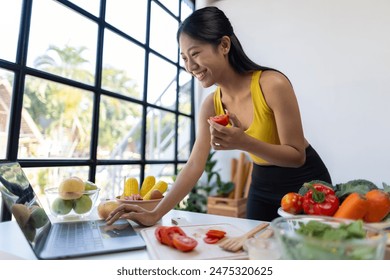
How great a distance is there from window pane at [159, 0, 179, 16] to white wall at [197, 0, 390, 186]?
35.0 inches

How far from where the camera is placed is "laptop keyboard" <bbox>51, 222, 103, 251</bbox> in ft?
1.87

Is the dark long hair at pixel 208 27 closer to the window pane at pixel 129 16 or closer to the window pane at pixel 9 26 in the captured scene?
the window pane at pixel 9 26

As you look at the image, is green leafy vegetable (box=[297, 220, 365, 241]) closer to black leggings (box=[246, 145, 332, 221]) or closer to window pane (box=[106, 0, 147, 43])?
black leggings (box=[246, 145, 332, 221])

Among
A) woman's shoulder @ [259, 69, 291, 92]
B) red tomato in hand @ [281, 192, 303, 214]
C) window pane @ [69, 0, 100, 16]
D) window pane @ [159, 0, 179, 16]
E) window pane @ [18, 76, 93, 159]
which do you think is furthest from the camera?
window pane @ [159, 0, 179, 16]

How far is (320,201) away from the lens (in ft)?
2.05

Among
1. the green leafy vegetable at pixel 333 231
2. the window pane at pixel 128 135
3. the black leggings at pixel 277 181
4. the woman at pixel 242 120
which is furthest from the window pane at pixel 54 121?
the green leafy vegetable at pixel 333 231

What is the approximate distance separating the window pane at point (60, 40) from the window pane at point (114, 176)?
0.64 meters

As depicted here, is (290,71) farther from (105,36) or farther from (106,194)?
(106,194)

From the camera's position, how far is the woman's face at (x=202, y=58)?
961 millimetres

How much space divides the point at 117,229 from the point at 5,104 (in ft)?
3.00

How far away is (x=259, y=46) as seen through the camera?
2.69m

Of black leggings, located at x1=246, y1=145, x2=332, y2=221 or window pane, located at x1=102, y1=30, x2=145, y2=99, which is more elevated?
window pane, located at x1=102, y1=30, x2=145, y2=99

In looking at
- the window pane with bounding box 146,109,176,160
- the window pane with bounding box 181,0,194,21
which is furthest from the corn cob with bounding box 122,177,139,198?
the window pane with bounding box 181,0,194,21

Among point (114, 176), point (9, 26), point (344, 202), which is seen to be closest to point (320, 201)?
point (344, 202)
